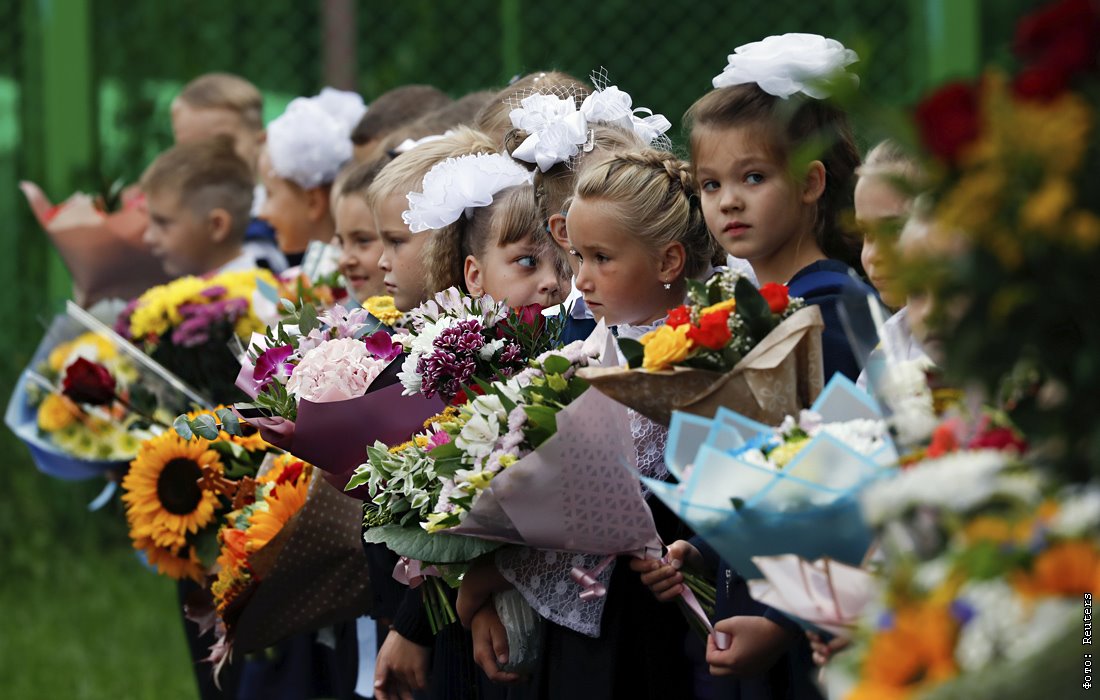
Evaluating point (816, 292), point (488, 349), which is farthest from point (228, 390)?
point (816, 292)

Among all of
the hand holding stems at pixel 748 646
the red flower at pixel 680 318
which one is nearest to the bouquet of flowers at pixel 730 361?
the red flower at pixel 680 318

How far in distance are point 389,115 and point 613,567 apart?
105 inches

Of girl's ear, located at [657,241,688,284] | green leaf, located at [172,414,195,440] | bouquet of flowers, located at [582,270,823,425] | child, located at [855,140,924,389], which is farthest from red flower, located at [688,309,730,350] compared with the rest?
green leaf, located at [172,414,195,440]

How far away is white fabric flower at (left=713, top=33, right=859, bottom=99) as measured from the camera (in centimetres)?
314

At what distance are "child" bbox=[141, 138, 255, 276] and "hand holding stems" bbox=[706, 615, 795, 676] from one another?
3.36m

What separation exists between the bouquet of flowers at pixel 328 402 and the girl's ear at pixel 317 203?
2.09 metres

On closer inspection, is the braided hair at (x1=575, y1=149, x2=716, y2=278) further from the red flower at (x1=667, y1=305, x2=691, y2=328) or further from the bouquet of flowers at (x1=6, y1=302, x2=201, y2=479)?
the bouquet of flowers at (x1=6, y1=302, x2=201, y2=479)

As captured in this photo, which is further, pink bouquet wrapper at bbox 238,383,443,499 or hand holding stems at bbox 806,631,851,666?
pink bouquet wrapper at bbox 238,383,443,499

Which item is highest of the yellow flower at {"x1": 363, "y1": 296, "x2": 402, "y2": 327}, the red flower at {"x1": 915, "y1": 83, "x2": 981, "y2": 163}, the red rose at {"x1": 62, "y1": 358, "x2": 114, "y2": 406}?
the red rose at {"x1": 62, "y1": 358, "x2": 114, "y2": 406}

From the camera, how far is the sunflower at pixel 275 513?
146 inches

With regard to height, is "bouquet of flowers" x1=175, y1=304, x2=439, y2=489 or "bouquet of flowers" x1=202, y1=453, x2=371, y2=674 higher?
"bouquet of flowers" x1=175, y1=304, x2=439, y2=489

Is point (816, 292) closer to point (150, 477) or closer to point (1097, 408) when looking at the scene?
point (1097, 408)

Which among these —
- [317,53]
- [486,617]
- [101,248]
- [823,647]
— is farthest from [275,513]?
[317,53]

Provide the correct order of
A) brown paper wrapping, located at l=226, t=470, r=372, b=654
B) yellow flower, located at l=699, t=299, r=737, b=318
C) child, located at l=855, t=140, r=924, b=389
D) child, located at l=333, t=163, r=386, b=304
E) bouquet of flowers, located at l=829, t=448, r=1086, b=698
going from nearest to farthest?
bouquet of flowers, located at l=829, t=448, r=1086, b=698, child, located at l=855, t=140, r=924, b=389, yellow flower, located at l=699, t=299, r=737, b=318, brown paper wrapping, located at l=226, t=470, r=372, b=654, child, located at l=333, t=163, r=386, b=304
